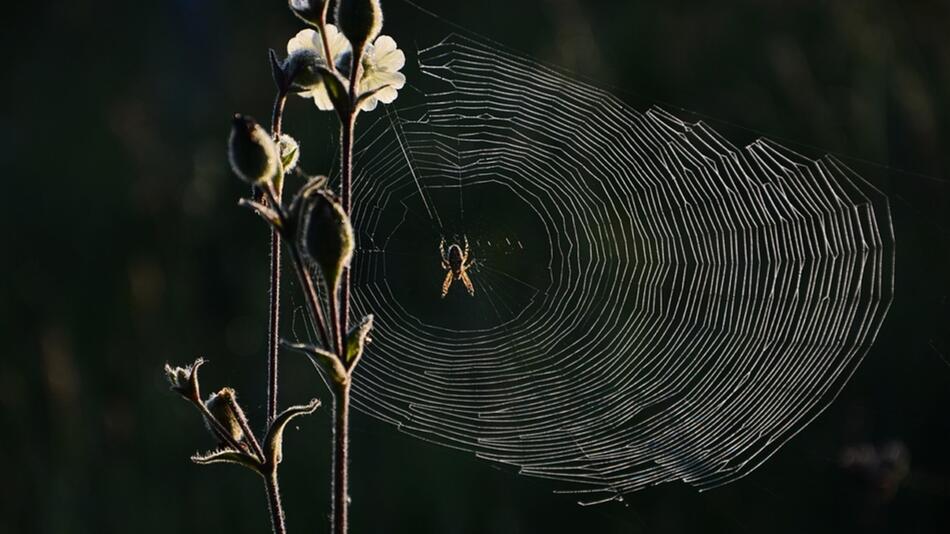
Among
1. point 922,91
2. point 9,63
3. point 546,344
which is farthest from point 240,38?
point 922,91

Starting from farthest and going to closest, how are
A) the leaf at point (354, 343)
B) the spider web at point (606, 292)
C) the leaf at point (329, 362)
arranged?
the spider web at point (606, 292) < the leaf at point (354, 343) < the leaf at point (329, 362)

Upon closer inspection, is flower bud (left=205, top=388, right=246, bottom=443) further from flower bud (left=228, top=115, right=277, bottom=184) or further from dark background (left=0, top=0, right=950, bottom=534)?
dark background (left=0, top=0, right=950, bottom=534)

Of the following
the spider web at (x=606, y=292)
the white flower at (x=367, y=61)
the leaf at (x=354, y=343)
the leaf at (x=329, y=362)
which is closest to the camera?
the leaf at (x=329, y=362)

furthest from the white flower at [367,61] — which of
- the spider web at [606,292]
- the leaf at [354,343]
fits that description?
the spider web at [606,292]

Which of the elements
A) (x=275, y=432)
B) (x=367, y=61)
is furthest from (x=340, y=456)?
(x=367, y=61)

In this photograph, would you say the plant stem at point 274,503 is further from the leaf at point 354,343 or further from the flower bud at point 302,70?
the flower bud at point 302,70

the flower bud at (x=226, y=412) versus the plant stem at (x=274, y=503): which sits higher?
the flower bud at (x=226, y=412)

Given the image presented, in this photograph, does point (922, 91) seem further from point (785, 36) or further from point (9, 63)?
point (9, 63)
